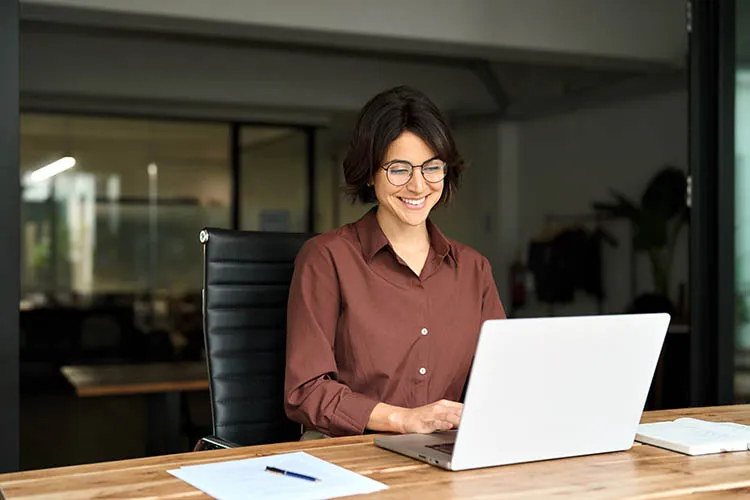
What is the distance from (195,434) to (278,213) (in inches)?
157

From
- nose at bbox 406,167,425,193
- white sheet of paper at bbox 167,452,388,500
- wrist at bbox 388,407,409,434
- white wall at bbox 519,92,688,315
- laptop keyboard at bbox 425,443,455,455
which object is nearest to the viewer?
white sheet of paper at bbox 167,452,388,500

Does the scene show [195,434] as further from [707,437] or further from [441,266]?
[707,437]

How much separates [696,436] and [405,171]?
87cm

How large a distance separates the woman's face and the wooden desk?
2903mm

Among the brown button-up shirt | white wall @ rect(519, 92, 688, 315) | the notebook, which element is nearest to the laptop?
the notebook

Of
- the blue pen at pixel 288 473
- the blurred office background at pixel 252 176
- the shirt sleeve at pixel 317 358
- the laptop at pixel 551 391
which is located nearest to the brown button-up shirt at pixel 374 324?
the shirt sleeve at pixel 317 358

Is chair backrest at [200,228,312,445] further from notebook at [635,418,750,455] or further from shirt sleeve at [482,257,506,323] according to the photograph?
notebook at [635,418,750,455]

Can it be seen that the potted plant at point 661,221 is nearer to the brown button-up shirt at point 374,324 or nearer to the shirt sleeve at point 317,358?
the brown button-up shirt at point 374,324

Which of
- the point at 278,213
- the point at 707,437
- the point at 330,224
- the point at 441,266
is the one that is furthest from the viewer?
the point at 330,224

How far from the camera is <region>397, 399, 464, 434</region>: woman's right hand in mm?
1889

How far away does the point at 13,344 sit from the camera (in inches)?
112

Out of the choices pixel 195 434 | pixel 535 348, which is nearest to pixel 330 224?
pixel 195 434

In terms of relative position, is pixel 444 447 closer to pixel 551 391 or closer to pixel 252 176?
pixel 551 391

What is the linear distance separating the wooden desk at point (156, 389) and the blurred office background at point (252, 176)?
3.04 ft
